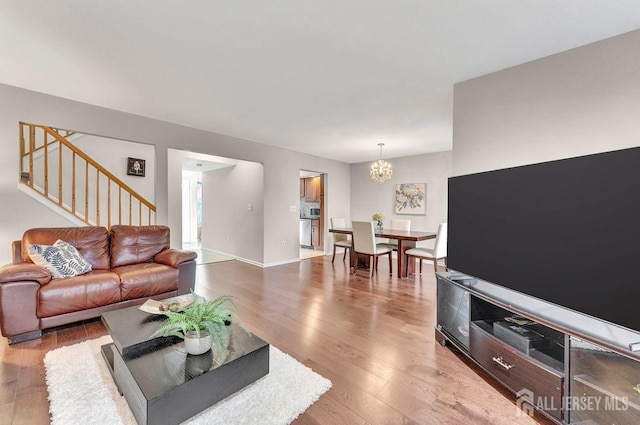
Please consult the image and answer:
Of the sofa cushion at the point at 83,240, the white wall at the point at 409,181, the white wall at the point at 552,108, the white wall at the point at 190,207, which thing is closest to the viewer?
the white wall at the point at 552,108

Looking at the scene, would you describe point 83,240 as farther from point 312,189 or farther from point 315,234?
point 312,189

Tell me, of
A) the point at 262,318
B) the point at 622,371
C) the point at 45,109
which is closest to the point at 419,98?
the point at 622,371

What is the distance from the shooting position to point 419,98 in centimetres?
302

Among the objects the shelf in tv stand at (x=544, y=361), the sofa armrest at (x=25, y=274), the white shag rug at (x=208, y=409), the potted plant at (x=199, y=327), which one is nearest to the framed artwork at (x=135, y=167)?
the sofa armrest at (x=25, y=274)

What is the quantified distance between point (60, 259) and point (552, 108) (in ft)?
15.0

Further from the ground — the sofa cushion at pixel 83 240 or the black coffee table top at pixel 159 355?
the sofa cushion at pixel 83 240

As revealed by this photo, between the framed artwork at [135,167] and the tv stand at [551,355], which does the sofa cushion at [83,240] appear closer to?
the framed artwork at [135,167]

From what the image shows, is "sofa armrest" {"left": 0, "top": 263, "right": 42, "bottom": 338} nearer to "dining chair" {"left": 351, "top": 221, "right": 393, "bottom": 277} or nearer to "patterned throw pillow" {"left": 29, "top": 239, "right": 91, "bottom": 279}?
"patterned throw pillow" {"left": 29, "top": 239, "right": 91, "bottom": 279}

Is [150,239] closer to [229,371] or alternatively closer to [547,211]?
[229,371]

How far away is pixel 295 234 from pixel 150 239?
298 cm

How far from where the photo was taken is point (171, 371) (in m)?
1.41

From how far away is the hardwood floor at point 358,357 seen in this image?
151 cm

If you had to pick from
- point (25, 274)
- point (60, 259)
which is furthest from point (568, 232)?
point (60, 259)

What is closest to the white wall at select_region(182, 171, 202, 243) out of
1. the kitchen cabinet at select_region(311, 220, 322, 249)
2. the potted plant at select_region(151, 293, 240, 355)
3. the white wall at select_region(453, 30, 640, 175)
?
the kitchen cabinet at select_region(311, 220, 322, 249)
